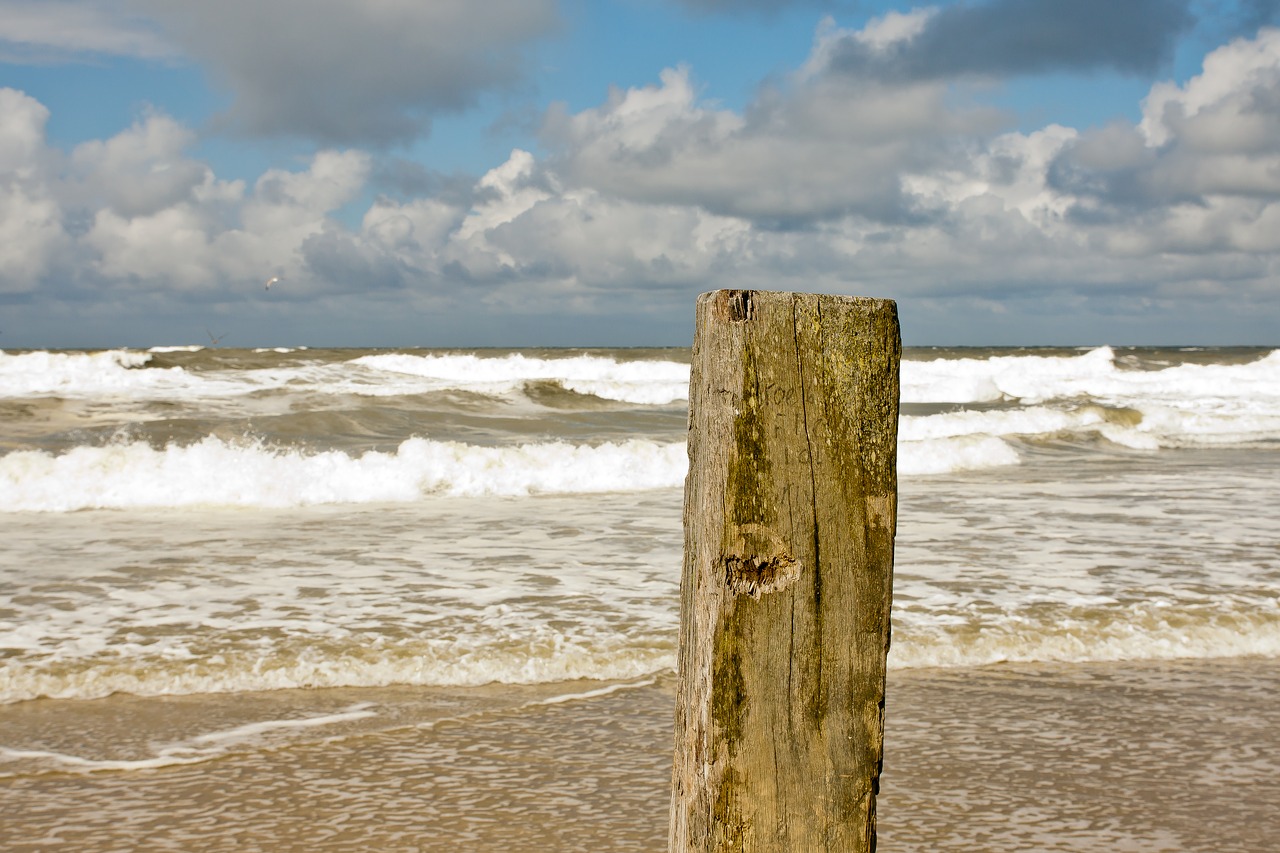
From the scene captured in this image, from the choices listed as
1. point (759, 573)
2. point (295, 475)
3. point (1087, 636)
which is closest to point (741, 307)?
point (759, 573)

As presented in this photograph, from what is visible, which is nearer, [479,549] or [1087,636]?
[1087,636]

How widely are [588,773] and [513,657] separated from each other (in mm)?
1220

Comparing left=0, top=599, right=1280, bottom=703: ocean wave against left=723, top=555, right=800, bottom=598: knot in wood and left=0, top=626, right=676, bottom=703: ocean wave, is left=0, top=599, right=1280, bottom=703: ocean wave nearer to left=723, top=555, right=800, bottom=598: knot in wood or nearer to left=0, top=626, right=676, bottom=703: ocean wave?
left=0, top=626, right=676, bottom=703: ocean wave

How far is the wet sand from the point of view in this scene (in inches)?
120

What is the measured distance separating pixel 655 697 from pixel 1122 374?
40402 millimetres

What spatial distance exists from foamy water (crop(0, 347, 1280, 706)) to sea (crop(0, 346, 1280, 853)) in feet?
0.10

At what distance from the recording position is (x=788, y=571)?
178 cm

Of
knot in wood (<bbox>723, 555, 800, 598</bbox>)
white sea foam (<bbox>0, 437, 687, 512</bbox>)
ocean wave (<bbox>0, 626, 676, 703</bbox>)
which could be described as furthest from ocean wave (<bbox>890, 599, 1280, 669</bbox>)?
white sea foam (<bbox>0, 437, 687, 512</bbox>)

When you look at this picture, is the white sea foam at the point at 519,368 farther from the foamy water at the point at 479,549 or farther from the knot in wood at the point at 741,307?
the knot in wood at the point at 741,307

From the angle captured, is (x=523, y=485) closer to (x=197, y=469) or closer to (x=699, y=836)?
(x=197, y=469)

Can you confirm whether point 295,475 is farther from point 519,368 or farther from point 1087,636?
point 519,368

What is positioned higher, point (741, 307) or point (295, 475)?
point (741, 307)

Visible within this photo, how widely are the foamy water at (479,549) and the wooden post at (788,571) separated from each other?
255 centimetres

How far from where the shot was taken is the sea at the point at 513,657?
3205mm
